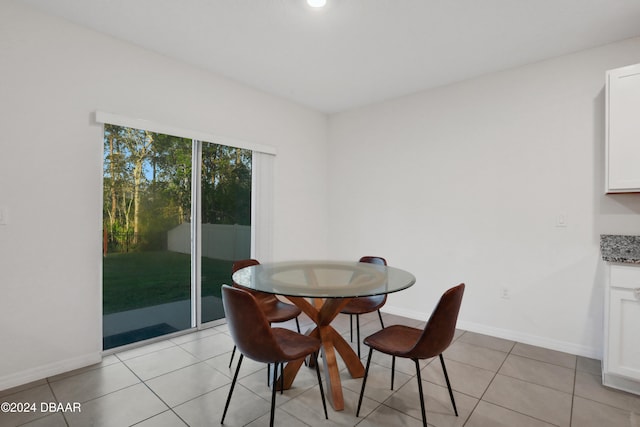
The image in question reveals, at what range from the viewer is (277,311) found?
Result: 2625mm

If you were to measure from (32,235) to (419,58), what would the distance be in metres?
3.44

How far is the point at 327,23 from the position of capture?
99.0 inches

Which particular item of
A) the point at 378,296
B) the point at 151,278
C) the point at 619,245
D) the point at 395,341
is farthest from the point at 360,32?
the point at 151,278

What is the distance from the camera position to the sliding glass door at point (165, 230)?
9.86 feet

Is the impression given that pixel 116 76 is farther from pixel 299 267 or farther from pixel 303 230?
pixel 303 230

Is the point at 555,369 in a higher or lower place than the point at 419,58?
lower

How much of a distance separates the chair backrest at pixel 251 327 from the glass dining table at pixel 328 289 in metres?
0.25

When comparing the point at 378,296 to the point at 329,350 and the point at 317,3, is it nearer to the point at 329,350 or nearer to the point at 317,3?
the point at 329,350

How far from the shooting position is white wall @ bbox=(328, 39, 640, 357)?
2.84 metres

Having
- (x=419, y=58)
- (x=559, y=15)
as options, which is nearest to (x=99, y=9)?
(x=419, y=58)

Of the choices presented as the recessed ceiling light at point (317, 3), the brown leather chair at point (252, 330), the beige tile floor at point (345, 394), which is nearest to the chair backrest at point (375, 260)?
the beige tile floor at point (345, 394)

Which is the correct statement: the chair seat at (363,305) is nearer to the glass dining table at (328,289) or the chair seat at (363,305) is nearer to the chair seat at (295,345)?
the glass dining table at (328,289)

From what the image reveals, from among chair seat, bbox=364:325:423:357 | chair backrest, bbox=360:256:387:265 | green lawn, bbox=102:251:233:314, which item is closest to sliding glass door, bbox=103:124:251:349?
green lawn, bbox=102:251:233:314

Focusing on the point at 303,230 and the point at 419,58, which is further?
the point at 303,230
